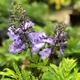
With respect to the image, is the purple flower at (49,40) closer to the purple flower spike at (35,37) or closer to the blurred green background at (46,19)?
the purple flower spike at (35,37)

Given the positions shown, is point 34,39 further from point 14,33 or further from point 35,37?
point 14,33

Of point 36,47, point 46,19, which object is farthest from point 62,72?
point 46,19

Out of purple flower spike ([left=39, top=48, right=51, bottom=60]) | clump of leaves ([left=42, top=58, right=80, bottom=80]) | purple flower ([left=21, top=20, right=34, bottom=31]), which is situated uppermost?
purple flower ([left=21, top=20, right=34, bottom=31])

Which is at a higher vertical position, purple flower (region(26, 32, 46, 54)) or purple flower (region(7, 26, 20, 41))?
purple flower (region(7, 26, 20, 41))

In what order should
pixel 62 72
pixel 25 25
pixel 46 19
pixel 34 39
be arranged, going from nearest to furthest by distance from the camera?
pixel 62 72 → pixel 25 25 → pixel 34 39 → pixel 46 19

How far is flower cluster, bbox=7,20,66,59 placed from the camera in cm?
292

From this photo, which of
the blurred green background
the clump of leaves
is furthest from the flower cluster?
the clump of leaves

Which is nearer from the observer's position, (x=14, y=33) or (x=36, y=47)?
(x=14, y=33)

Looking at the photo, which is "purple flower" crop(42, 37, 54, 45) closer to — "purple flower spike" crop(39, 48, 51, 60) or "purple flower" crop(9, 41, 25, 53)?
"purple flower spike" crop(39, 48, 51, 60)

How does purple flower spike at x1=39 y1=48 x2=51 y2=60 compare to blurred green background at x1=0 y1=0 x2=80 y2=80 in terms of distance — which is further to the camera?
blurred green background at x1=0 y1=0 x2=80 y2=80

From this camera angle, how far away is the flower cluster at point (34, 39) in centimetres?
292

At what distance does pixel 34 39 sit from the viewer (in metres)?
3.05

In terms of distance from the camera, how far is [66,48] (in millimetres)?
3350

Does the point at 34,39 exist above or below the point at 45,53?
above
